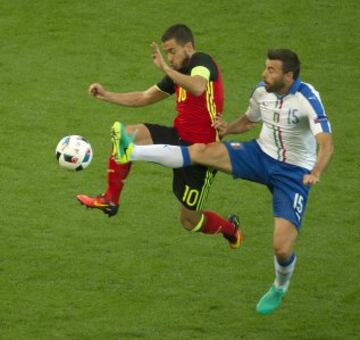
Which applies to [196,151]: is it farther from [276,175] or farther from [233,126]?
[276,175]

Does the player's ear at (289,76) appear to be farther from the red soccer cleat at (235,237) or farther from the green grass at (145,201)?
the green grass at (145,201)

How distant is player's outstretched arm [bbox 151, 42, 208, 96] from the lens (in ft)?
43.4

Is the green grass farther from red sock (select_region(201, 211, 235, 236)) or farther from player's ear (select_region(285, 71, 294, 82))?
player's ear (select_region(285, 71, 294, 82))

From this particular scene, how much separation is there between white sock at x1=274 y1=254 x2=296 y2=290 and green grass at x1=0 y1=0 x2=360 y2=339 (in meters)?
0.44

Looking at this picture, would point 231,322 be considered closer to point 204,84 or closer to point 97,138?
point 204,84

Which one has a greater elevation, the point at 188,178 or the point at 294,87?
the point at 294,87

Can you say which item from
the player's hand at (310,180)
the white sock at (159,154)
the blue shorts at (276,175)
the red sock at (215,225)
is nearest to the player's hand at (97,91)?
the white sock at (159,154)

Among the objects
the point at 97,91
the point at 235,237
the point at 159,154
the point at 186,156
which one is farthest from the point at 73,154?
the point at 235,237

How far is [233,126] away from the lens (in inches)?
555

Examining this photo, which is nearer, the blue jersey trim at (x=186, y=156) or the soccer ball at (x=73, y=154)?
the blue jersey trim at (x=186, y=156)

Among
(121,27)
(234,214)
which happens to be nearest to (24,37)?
(121,27)

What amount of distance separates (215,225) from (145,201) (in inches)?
84.7

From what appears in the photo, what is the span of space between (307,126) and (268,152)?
526 millimetres

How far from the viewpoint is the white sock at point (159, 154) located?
1354 cm
